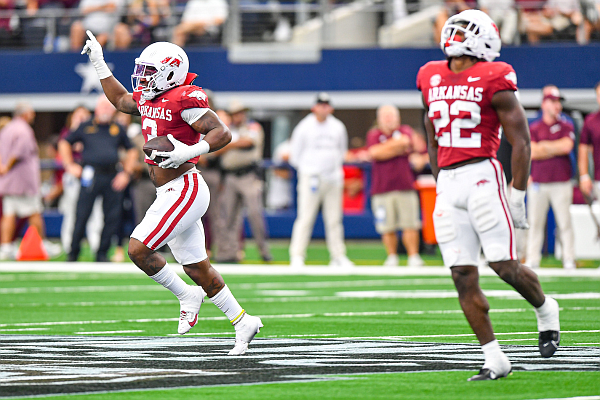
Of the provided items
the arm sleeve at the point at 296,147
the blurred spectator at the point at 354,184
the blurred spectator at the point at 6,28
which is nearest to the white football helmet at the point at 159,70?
the arm sleeve at the point at 296,147

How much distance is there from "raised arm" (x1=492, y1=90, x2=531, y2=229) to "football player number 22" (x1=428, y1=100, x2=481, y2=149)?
0.12 meters

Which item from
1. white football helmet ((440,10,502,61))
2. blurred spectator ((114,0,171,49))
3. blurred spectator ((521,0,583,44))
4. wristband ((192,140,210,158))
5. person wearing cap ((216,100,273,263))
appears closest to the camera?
white football helmet ((440,10,502,61))

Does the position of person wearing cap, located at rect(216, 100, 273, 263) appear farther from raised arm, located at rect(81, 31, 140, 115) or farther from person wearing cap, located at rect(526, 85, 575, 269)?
raised arm, located at rect(81, 31, 140, 115)

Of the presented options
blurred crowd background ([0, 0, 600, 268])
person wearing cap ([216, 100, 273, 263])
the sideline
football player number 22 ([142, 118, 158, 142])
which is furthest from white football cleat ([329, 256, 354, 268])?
football player number 22 ([142, 118, 158, 142])

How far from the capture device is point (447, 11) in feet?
71.1

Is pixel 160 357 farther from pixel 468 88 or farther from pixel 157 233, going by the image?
pixel 468 88

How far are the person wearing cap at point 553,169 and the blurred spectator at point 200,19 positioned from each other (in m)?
9.50

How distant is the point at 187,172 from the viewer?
24.1 feet

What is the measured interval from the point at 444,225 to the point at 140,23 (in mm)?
17781

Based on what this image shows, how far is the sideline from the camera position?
1466cm

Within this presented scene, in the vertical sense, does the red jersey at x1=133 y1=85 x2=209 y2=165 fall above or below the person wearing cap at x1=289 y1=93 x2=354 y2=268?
above

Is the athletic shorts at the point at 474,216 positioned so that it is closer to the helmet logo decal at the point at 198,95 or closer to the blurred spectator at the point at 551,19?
the helmet logo decal at the point at 198,95

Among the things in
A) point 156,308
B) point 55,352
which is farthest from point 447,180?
point 156,308

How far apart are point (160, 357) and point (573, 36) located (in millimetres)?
16821
